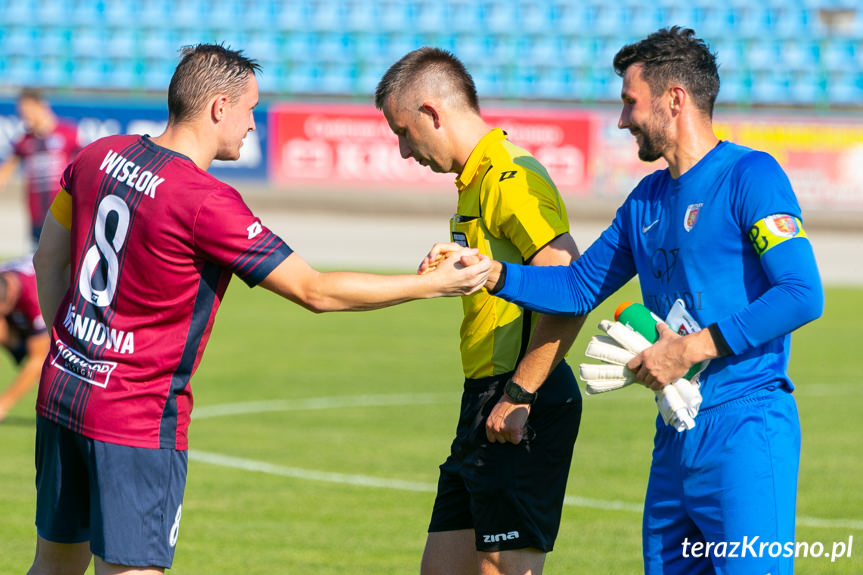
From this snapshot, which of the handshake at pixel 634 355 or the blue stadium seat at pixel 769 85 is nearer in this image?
the handshake at pixel 634 355

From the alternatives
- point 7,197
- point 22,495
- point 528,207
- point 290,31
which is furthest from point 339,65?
point 528,207

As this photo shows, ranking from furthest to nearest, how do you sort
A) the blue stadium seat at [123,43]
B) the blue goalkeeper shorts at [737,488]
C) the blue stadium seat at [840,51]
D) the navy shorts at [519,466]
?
the blue stadium seat at [123,43]
the blue stadium seat at [840,51]
the navy shorts at [519,466]
the blue goalkeeper shorts at [737,488]

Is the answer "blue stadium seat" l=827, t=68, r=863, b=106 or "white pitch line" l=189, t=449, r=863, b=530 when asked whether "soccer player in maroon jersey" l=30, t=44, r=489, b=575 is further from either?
"blue stadium seat" l=827, t=68, r=863, b=106

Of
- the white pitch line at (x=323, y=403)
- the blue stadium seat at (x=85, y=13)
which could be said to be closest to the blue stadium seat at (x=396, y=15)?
the blue stadium seat at (x=85, y=13)

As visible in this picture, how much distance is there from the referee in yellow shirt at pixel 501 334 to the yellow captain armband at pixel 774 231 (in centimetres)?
91

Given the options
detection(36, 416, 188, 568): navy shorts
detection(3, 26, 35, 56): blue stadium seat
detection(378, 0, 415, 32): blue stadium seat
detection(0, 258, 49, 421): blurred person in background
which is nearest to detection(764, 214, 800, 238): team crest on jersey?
detection(36, 416, 188, 568): navy shorts

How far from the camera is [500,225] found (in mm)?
4535

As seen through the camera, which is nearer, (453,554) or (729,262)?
(729,262)

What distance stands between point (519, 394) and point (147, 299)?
136 cm

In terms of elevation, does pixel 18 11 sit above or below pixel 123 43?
above

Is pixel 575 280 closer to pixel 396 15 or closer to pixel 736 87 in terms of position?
pixel 736 87

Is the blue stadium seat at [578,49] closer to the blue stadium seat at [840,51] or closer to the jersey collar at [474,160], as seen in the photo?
the blue stadium seat at [840,51]

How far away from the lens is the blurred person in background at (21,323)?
963cm

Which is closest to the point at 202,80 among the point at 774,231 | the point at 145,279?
the point at 145,279
